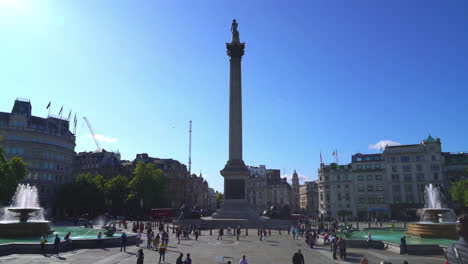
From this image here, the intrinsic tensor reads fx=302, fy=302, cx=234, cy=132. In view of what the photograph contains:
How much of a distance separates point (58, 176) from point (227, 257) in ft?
252

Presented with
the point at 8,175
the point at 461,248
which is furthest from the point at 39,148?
the point at 461,248

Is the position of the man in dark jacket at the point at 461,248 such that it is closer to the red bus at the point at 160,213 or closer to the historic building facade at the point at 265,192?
the red bus at the point at 160,213

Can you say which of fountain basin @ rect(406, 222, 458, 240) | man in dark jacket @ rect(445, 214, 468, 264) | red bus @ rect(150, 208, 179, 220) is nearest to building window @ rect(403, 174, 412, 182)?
fountain basin @ rect(406, 222, 458, 240)

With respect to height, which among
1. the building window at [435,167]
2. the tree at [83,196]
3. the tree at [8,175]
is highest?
the building window at [435,167]

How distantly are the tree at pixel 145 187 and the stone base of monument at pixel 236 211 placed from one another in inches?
1185

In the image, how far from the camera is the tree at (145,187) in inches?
3061

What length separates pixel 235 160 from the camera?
5978cm

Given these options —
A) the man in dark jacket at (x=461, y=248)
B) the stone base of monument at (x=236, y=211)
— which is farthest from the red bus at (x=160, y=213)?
the man in dark jacket at (x=461, y=248)

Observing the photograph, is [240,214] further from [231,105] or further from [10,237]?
[10,237]

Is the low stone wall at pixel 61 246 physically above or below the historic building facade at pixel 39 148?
below

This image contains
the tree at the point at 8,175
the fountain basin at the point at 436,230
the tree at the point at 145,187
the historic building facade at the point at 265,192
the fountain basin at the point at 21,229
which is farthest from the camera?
the historic building facade at the point at 265,192

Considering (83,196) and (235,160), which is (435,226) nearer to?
(235,160)

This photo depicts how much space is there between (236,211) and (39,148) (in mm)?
57083

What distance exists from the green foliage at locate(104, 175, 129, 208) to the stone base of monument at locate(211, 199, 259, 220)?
37842mm
